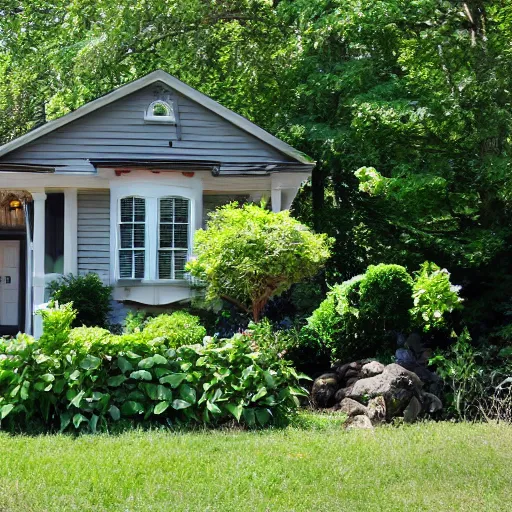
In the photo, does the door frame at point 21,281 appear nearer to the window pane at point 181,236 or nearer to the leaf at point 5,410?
the window pane at point 181,236

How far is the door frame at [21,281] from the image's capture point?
1944 centimetres

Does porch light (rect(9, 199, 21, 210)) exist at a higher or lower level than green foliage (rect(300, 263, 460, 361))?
higher

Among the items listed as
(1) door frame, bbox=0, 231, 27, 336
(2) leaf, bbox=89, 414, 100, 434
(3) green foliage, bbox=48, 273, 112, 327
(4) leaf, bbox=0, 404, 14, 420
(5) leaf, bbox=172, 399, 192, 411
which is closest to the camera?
(4) leaf, bbox=0, 404, 14, 420

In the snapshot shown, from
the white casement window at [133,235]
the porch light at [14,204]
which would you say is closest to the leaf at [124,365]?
the white casement window at [133,235]

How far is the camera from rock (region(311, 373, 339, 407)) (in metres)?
11.4

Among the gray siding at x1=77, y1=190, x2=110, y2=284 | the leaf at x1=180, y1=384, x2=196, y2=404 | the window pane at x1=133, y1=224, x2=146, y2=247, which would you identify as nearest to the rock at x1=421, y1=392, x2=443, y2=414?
the leaf at x1=180, y1=384, x2=196, y2=404

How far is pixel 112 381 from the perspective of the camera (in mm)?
9523

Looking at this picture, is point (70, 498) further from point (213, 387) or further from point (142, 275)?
point (142, 275)

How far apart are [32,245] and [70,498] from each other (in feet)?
36.7

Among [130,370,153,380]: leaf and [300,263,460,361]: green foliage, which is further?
[300,263,460,361]: green foliage

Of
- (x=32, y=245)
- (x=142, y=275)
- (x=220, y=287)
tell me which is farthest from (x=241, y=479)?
(x=32, y=245)

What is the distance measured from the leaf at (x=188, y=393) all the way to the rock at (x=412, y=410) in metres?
2.49

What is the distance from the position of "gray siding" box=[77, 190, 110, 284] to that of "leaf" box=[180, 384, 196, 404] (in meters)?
7.15

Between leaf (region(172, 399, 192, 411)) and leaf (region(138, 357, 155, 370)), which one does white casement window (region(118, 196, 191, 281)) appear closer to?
leaf (region(138, 357, 155, 370))
